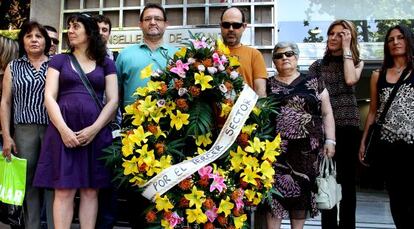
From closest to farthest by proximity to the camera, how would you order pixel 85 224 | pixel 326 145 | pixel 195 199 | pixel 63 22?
pixel 195 199 < pixel 85 224 < pixel 326 145 < pixel 63 22

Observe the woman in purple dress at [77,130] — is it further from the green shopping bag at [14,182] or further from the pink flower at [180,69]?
the pink flower at [180,69]

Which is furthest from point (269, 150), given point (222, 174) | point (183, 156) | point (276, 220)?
point (276, 220)

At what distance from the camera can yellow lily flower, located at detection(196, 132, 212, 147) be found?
250cm

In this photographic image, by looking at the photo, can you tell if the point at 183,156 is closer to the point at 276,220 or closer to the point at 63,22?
the point at 276,220

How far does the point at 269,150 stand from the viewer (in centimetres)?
252

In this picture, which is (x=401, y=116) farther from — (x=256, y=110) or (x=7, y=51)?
(x=7, y=51)

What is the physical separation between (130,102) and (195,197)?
99cm

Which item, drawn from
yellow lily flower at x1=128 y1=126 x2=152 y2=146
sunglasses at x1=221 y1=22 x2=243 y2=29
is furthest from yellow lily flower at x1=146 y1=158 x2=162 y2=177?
sunglasses at x1=221 y1=22 x2=243 y2=29

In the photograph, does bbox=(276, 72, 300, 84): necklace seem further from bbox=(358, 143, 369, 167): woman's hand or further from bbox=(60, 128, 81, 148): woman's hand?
bbox=(60, 128, 81, 148): woman's hand

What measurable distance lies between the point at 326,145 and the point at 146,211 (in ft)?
4.70

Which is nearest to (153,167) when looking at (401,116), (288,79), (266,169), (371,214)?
(266,169)

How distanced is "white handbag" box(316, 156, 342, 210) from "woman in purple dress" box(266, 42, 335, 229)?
4 centimetres

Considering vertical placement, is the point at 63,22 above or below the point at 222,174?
above

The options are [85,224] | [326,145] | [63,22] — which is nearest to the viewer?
[85,224]
